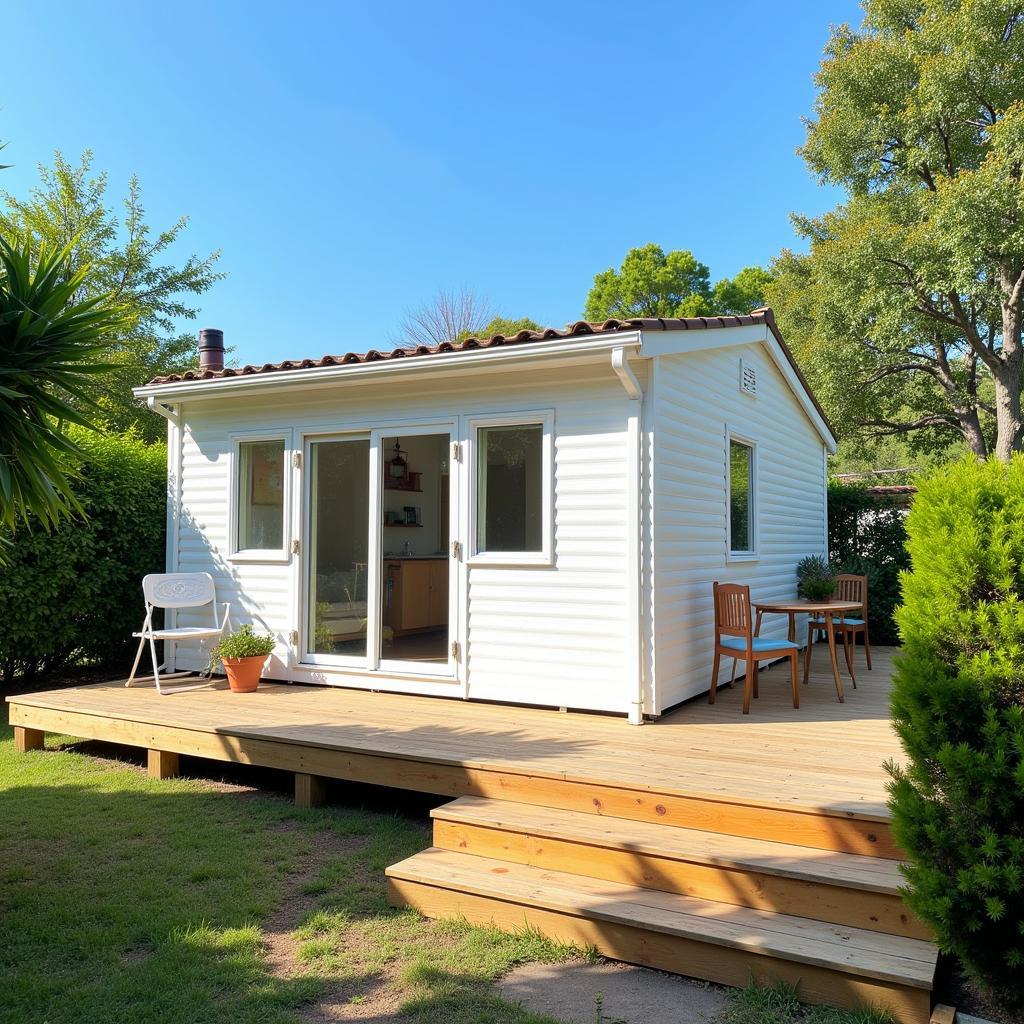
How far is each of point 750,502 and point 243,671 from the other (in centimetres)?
471

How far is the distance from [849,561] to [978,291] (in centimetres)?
781

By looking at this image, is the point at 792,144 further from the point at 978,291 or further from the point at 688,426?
the point at 688,426

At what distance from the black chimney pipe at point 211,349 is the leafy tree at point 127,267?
29.8 feet

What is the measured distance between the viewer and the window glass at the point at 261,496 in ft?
22.1

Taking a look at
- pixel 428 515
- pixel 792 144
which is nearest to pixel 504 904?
pixel 428 515

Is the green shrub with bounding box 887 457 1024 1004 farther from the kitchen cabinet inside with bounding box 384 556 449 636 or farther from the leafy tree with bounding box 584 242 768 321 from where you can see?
the leafy tree with bounding box 584 242 768 321

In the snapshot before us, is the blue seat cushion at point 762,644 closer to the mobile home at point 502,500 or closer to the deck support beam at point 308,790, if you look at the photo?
the mobile home at point 502,500

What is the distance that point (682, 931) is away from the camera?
2758mm

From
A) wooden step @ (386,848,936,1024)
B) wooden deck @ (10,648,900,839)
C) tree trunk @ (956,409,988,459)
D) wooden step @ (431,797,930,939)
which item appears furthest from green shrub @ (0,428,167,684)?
tree trunk @ (956,409,988,459)

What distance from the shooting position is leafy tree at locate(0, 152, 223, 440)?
16547 mm

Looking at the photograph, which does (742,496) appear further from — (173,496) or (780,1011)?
(173,496)

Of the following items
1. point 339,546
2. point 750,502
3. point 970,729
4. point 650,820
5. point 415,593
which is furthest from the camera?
point 415,593

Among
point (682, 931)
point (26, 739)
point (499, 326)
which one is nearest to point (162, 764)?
point (26, 739)

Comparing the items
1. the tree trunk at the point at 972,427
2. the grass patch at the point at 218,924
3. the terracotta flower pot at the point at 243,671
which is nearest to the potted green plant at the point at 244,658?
the terracotta flower pot at the point at 243,671
